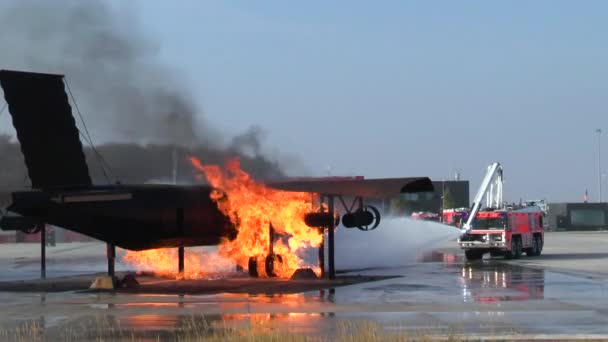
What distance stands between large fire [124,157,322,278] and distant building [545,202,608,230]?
87190mm

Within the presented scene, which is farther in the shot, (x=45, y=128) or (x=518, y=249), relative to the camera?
(x=518, y=249)

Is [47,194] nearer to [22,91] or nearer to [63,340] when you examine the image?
[22,91]

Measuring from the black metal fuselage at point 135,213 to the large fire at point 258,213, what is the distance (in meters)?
0.57

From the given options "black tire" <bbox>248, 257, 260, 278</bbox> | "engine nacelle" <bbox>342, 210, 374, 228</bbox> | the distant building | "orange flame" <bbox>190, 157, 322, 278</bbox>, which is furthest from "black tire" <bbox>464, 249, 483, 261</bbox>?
the distant building

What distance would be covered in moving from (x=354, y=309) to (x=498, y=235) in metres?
27.1

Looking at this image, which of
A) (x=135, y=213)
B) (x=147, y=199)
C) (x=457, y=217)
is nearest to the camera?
(x=135, y=213)

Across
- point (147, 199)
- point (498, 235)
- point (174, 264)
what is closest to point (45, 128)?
point (147, 199)

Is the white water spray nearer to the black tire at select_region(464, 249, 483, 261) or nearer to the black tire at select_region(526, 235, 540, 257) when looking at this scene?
the black tire at select_region(464, 249, 483, 261)

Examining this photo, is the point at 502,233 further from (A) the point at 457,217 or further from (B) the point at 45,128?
(A) the point at 457,217

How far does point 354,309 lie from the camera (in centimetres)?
2483

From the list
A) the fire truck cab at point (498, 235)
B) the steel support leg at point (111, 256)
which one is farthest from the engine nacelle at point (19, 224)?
the fire truck cab at point (498, 235)

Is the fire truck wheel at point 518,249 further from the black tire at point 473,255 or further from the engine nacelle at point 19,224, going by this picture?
the engine nacelle at point 19,224

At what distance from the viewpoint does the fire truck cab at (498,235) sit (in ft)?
165

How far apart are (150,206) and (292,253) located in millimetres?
8026
